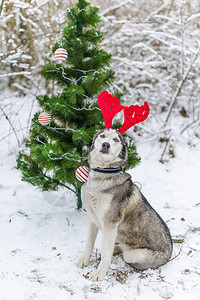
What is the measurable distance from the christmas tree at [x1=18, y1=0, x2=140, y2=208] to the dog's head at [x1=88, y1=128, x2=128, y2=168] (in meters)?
0.71

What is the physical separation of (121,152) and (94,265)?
4.03 feet

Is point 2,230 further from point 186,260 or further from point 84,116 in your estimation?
point 186,260

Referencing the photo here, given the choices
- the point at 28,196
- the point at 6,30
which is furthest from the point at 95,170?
the point at 6,30

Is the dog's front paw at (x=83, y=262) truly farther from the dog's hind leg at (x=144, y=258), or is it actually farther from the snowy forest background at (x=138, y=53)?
the snowy forest background at (x=138, y=53)

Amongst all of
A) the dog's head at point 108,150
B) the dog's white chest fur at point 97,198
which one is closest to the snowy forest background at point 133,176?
the dog's white chest fur at point 97,198

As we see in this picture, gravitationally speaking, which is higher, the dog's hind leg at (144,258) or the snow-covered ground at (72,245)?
the dog's hind leg at (144,258)

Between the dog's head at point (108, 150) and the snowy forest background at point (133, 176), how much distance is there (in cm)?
110

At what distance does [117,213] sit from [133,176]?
296 cm

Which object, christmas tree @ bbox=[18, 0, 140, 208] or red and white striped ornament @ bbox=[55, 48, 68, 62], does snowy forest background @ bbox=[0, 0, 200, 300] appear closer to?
christmas tree @ bbox=[18, 0, 140, 208]

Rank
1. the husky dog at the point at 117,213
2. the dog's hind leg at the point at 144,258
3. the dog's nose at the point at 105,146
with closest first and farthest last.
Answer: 1. the dog's nose at the point at 105,146
2. the husky dog at the point at 117,213
3. the dog's hind leg at the point at 144,258

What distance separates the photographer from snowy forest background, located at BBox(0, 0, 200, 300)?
2582 millimetres

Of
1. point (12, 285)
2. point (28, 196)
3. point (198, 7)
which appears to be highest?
point (198, 7)

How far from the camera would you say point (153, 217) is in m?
2.77

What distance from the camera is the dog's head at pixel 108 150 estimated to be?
239 cm
